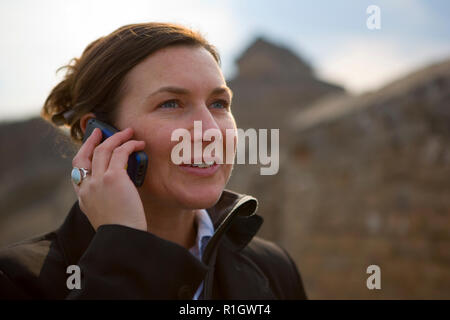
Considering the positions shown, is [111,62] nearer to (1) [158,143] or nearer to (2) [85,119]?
(2) [85,119]

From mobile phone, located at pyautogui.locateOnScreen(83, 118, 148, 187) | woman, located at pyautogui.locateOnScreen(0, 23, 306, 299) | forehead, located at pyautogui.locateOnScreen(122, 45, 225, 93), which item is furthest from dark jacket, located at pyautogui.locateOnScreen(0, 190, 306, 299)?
forehead, located at pyautogui.locateOnScreen(122, 45, 225, 93)

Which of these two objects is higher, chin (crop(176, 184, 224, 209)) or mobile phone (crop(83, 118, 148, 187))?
mobile phone (crop(83, 118, 148, 187))

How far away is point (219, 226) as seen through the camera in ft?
6.53

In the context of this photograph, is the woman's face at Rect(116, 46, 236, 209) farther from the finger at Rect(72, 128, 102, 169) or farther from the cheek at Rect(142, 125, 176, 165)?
the finger at Rect(72, 128, 102, 169)

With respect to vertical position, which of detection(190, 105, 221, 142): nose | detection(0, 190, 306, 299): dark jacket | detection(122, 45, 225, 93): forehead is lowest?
detection(0, 190, 306, 299): dark jacket

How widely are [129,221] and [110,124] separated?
606mm

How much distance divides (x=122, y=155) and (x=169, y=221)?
1.65 feet

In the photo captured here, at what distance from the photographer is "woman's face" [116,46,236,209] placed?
1.85 m

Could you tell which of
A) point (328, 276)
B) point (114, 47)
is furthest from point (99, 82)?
point (328, 276)

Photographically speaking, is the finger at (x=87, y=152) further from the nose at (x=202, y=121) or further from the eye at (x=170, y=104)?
the nose at (x=202, y=121)

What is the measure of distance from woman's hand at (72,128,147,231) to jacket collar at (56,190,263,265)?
0.56 feet

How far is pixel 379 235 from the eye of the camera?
547 centimetres

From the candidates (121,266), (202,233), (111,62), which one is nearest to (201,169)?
(202,233)

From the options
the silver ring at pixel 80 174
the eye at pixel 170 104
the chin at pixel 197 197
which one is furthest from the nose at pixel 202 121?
the silver ring at pixel 80 174
